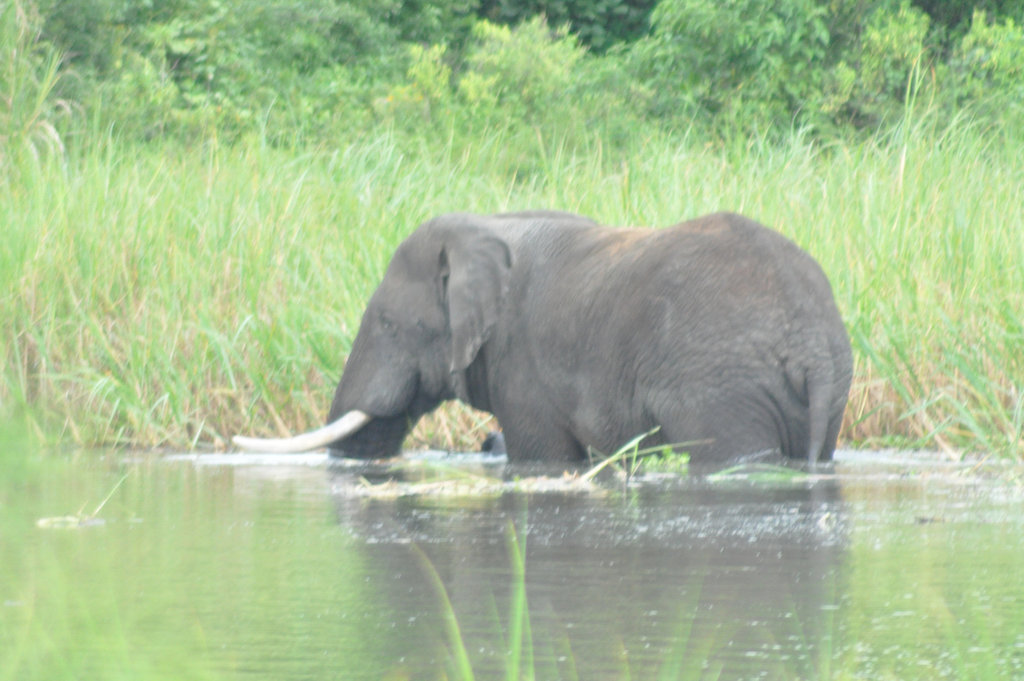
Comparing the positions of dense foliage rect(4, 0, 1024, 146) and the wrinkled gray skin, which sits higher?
dense foliage rect(4, 0, 1024, 146)

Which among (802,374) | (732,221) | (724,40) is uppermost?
(724,40)

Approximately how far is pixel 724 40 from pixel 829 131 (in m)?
1.58

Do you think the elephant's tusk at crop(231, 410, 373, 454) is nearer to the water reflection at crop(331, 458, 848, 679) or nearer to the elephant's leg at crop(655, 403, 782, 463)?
the water reflection at crop(331, 458, 848, 679)

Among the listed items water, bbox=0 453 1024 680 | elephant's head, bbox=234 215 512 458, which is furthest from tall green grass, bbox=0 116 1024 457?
water, bbox=0 453 1024 680

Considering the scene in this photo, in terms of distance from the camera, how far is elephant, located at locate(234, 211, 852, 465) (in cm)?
521

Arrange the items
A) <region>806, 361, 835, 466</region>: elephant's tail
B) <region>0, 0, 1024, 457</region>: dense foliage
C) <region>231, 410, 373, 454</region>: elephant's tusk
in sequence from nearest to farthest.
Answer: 1. <region>806, 361, 835, 466</region>: elephant's tail
2. <region>231, 410, 373, 454</region>: elephant's tusk
3. <region>0, 0, 1024, 457</region>: dense foliage

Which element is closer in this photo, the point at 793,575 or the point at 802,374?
the point at 793,575

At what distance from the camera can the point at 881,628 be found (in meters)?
2.81

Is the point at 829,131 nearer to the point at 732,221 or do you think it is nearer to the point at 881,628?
the point at 732,221

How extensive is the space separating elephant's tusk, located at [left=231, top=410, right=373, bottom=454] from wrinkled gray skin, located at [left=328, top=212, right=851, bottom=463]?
48 mm

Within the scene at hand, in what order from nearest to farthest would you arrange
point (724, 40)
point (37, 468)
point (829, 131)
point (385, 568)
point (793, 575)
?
point (793, 575) → point (385, 568) → point (37, 468) → point (829, 131) → point (724, 40)

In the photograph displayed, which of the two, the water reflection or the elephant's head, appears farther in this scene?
the elephant's head

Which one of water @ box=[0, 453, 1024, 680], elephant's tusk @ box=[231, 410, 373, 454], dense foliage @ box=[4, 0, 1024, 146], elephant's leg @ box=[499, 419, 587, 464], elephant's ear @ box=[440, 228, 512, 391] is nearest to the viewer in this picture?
water @ box=[0, 453, 1024, 680]

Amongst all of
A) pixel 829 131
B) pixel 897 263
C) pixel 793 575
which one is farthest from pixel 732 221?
pixel 829 131
